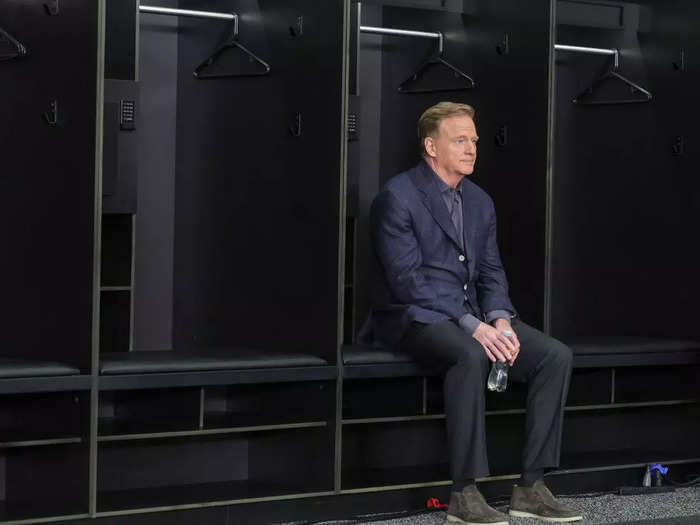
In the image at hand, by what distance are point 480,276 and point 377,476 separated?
808mm

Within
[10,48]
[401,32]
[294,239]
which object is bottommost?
[294,239]

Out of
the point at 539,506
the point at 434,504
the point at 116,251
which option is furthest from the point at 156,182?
the point at 539,506

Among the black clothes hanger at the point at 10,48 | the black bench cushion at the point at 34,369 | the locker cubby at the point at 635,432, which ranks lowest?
the locker cubby at the point at 635,432

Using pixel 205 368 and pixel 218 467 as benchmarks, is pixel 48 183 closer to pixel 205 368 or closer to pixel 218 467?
pixel 205 368

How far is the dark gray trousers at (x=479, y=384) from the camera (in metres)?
4.63

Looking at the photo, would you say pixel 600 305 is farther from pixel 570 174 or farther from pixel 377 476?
pixel 377 476

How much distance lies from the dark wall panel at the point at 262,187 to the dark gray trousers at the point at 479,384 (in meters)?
0.37

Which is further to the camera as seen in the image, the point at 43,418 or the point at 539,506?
the point at 539,506

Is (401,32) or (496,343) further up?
(401,32)

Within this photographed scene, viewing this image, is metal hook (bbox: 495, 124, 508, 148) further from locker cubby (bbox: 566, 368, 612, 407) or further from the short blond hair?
locker cubby (bbox: 566, 368, 612, 407)

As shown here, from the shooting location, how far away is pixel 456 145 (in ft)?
16.5

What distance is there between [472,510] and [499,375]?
0.48 meters

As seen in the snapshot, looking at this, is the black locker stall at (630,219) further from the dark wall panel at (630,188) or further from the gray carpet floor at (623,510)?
the gray carpet floor at (623,510)

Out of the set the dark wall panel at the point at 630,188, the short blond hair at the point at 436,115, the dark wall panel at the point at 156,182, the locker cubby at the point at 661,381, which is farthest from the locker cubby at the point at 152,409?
the dark wall panel at the point at 630,188
